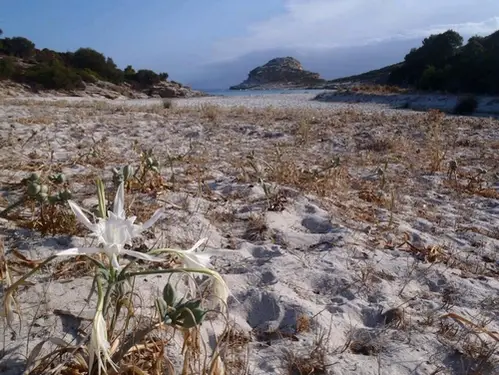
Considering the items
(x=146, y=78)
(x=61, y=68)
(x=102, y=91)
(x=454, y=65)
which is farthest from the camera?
(x=146, y=78)

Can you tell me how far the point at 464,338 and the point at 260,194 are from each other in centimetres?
158

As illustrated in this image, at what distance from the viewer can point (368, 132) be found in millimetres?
6352

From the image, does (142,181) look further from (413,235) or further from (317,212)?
(413,235)

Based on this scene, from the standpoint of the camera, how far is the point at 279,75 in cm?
7762

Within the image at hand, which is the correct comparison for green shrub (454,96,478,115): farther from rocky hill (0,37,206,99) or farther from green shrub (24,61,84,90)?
green shrub (24,61,84,90)

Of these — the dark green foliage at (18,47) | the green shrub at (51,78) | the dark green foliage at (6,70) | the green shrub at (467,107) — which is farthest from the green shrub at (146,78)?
the green shrub at (467,107)

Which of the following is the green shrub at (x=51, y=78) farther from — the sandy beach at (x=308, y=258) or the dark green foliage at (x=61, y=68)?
the sandy beach at (x=308, y=258)

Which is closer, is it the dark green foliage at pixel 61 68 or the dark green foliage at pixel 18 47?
the dark green foliage at pixel 61 68

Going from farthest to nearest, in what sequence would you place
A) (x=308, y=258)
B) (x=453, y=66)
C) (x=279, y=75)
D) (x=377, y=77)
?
(x=279, y=75) < (x=377, y=77) < (x=453, y=66) < (x=308, y=258)

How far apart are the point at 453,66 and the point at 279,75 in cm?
5630

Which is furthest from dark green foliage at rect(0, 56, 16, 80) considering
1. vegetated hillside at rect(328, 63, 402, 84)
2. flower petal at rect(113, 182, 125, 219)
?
vegetated hillside at rect(328, 63, 402, 84)

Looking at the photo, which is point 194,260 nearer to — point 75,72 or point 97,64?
point 75,72

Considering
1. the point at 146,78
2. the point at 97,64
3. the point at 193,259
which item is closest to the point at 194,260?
the point at 193,259

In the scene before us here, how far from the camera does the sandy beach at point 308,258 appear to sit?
1335 millimetres
